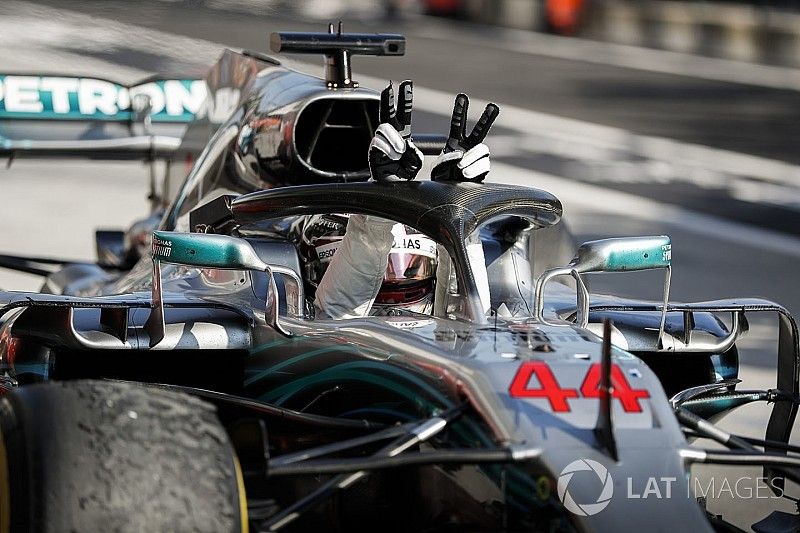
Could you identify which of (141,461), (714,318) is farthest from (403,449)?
(714,318)

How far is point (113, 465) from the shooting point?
309cm

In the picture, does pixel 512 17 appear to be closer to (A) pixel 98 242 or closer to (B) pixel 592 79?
(B) pixel 592 79

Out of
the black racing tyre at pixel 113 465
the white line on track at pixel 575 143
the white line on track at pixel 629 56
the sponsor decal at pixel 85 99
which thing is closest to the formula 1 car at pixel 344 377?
the black racing tyre at pixel 113 465

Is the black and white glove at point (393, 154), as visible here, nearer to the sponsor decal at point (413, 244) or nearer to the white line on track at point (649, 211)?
the sponsor decal at point (413, 244)

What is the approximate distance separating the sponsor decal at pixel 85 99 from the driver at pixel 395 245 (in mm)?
3143

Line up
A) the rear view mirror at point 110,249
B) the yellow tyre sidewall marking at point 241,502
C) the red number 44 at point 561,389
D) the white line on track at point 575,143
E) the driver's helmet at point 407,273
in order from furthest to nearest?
the white line on track at point 575,143
the rear view mirror at point 110,249
the driver's helmet at point 407,273
the red number 44 at point 561,389
the yellow tyre sidewall marking at point 241,502

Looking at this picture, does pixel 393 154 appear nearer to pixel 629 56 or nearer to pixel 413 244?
pixel 413 244

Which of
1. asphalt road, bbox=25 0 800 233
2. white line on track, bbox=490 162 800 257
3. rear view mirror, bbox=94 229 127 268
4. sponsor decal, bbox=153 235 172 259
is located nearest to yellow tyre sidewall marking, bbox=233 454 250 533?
sponsor decal, bbox=153 235 172 259

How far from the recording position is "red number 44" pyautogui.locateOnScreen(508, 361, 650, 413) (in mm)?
3518

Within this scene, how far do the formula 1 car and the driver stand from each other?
0.27ft

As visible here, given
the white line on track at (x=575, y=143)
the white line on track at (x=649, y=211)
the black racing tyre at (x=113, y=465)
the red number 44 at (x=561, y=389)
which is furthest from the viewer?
the white line on track at (x=575, y=143)

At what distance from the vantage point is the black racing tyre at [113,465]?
304 centimetres

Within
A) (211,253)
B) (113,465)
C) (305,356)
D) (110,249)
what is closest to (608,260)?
(305,356)

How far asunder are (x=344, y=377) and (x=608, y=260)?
34.6 inches
